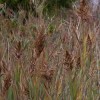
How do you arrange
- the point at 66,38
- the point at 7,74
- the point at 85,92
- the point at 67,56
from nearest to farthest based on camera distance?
the point at 7,74
the point at 67,56
the point at 85,92
the point at 66,38

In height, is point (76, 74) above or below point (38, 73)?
below

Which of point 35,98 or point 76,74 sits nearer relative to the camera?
point 35,98

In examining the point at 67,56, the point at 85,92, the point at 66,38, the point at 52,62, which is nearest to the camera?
the point at 67,56

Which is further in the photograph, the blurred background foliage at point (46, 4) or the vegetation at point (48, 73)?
the blurred background foliage at point (46, 4)

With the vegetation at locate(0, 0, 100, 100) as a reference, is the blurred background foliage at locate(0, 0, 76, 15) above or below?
below

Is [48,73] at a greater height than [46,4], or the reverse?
[48,73]

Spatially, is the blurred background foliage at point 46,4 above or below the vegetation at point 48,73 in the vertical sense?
below

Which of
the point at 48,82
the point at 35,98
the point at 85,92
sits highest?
the point at 48,82

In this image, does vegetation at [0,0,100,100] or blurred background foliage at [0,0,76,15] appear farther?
blurred background foliage at [0,0,76,15]

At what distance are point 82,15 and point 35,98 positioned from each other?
572 millimetres

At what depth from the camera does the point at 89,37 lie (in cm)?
175

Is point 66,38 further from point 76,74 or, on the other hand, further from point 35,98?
point 35,98

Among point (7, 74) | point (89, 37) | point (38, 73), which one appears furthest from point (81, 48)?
point (7, 74)

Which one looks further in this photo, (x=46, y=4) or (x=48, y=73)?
(x=46, y=4)
